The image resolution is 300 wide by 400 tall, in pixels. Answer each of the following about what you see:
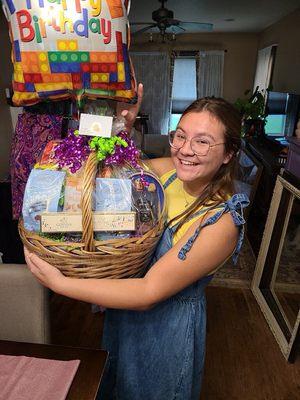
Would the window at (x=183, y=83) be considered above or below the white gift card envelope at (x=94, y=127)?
below

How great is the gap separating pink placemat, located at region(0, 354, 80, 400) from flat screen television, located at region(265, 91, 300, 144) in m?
3.09

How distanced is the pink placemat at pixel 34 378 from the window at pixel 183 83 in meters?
6.87

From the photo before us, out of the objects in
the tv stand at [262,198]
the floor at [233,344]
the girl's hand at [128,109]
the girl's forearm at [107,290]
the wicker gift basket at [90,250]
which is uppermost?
the girl's hand at [128,109]

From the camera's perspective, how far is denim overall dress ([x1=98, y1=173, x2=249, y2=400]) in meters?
0.91

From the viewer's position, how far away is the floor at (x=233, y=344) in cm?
167

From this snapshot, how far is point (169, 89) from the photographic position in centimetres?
695

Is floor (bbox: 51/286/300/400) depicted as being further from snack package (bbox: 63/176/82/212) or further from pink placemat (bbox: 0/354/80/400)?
snack package (bbox: 63/176/82/212)

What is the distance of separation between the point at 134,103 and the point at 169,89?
6422 millimetres

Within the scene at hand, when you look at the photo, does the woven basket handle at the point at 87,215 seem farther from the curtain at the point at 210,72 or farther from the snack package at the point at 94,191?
the curtain at the point at 210,72

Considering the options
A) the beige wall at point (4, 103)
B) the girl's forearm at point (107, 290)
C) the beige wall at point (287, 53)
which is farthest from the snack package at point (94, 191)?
the beige wall at point (287, 53)

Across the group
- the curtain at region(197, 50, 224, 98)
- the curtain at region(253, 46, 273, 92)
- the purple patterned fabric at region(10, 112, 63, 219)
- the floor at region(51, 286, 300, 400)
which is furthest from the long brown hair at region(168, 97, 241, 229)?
the curtain at region(197, 50, 224, 98)

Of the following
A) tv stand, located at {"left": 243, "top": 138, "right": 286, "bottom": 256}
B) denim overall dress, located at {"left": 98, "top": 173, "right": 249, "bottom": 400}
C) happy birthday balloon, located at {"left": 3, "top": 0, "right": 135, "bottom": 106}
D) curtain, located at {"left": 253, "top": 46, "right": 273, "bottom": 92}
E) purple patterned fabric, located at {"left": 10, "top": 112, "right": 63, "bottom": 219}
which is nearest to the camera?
happy birthday balloon, located at {"left": 3, "top": 0, "right": 135, "bottom": 106}

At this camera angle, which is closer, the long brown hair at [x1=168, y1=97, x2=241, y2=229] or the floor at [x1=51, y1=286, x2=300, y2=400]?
the long brown hair at [x1=168, y1=97, x2=241, y2=229]

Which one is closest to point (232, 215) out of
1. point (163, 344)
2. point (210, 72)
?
point (163, 344)
